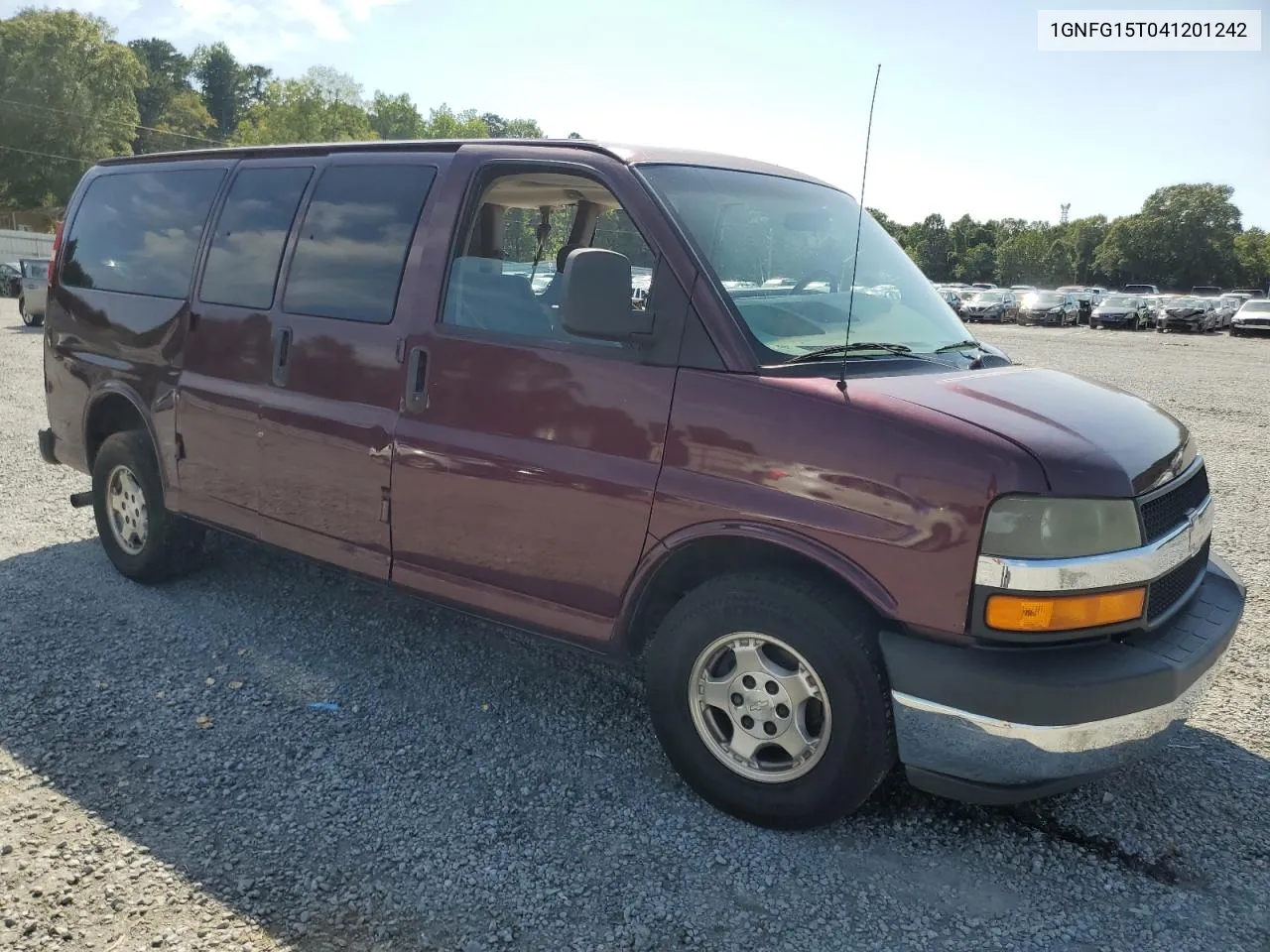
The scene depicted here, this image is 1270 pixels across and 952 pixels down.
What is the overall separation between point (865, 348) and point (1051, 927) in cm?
186

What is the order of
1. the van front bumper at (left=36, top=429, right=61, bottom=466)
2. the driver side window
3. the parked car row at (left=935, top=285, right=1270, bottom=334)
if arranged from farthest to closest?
the parked car row at (left=935, top=285, right=1270, bottom=334), the van front bumper at (left=36, top=429, right=61, bottom=466), the driver side window

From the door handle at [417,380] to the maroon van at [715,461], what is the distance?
0.03ft

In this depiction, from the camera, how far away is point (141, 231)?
509 centimetres

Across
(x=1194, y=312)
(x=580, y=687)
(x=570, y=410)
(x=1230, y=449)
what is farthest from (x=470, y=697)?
(x=1194, y=312)

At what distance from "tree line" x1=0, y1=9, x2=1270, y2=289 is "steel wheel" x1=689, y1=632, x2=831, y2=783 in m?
26.5

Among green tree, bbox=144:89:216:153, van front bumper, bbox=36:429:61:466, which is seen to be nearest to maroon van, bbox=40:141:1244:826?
van front bumper, bbox=36:429:61:466

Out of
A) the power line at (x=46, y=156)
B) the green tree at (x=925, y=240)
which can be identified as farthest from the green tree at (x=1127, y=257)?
the power line at (x=46, y=156)

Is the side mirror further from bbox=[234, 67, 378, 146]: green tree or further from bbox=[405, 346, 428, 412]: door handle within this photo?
bbox=[234, 67, 378, 146]: green tree

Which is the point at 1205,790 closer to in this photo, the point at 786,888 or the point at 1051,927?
the point at 1051,927

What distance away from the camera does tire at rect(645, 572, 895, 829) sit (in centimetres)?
288

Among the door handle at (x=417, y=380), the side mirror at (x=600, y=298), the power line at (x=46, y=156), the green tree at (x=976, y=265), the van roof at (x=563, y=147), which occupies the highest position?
the power line at (x=46, y=156)

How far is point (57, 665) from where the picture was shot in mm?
4195

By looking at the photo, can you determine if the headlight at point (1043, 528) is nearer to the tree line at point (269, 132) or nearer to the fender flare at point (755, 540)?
the fender flare at point (755, 540)

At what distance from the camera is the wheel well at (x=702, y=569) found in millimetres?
3002
